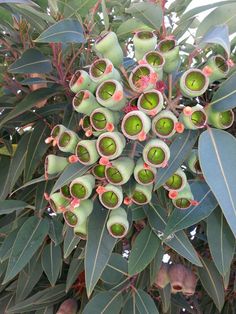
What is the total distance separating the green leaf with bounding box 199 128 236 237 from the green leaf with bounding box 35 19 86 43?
265 millimetres

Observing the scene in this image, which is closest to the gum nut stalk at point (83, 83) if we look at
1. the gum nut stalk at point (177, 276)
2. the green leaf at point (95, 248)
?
the green leaf at point (95, 248)

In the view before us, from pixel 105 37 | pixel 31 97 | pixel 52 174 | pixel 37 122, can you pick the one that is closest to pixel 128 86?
pixel 105 37

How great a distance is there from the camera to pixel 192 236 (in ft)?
4.03

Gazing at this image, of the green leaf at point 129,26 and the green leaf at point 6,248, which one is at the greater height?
the green leaf at point 129,26

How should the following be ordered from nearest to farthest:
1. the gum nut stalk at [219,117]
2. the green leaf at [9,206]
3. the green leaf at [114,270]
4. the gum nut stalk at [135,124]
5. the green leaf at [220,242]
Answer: the gum nut stalk at [135,124], the gum nut stalk at [219,117], the green leaf at [220,242], the green leaf at [9,206], the green leaf at [114,270]

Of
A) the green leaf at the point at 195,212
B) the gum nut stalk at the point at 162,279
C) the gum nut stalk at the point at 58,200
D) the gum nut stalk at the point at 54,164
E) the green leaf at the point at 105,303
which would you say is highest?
the gum nut stalk at the point at 54,164

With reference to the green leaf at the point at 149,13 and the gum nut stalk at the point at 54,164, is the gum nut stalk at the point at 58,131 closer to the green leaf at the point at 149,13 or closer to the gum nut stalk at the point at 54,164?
the gum nut stalk at the point at 54,164

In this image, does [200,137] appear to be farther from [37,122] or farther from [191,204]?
[37,122]

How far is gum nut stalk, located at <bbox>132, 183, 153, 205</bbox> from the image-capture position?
31.1 inches

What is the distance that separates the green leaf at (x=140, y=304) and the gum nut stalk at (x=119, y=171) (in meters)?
0.43

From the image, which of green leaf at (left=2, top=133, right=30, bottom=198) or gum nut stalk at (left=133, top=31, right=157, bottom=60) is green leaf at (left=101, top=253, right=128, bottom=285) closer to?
green leaf at (left=2, top=133, right=30, bottom=198)

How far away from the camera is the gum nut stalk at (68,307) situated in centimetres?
117

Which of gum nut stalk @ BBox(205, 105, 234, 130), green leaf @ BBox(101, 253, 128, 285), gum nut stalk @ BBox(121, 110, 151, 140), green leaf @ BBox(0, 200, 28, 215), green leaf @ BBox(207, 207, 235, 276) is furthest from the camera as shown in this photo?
green leaf @ BBox(101, 253, 128, 285)

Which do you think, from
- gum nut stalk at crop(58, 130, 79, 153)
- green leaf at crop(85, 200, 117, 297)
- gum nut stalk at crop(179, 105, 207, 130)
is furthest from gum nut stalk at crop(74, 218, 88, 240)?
gum nut stalk at crop(179, 105, 207, 130)
